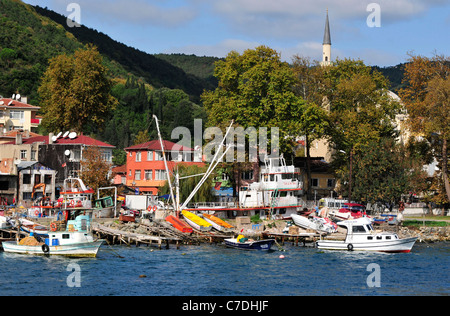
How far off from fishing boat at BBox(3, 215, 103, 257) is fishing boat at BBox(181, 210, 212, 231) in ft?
51.4

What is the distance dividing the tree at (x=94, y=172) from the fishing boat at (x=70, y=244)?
2514 centimetres

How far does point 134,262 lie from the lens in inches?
2029

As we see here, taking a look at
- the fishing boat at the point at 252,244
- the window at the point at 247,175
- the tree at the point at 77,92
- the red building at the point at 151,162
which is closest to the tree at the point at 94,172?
the red building at the point at 151,162

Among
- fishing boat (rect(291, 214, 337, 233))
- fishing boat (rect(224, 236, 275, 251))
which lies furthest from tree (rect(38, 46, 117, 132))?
fishing boat (rect(224, 236, 275, 251))

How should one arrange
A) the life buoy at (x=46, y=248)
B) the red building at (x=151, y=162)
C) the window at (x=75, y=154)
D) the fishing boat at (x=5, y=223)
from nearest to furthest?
the life buoy at (x=46, y=248) < the fishing boat at (x=5, y=223) < the window at (x=75, y=154) < the red building at (x=151, y=162)

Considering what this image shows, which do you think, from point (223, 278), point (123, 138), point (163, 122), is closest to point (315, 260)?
point (223, 278)

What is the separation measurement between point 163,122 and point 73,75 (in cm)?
7324

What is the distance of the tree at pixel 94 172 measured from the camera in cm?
7938

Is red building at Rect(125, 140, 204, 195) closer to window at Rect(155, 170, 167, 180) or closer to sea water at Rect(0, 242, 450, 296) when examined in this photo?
window at Rect(155, 170, 167, 180)

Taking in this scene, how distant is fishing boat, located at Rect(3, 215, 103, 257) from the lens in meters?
53.3

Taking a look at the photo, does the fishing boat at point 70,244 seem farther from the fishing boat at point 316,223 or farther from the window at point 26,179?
the window at point 26,179

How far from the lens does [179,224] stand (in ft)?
219

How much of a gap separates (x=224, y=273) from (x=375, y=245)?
18.0m
